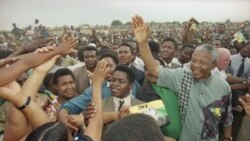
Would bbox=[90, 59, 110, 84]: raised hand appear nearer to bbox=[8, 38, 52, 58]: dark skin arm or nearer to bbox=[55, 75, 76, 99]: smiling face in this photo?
bbox=[8, 38, 52, 58]: dark skin arm

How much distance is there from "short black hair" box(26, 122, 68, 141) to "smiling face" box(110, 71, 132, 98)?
167 centimetres

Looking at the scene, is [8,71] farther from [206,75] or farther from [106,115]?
[206,75]

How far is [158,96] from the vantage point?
11.8 feet

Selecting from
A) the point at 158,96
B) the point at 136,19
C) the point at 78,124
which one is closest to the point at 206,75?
the point at 158,96

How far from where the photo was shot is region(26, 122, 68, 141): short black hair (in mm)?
1689

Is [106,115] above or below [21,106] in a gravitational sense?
below

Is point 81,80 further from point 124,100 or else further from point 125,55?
point 124,100

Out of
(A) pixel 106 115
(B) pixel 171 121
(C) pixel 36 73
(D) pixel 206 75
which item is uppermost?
(C) pixel 36 73

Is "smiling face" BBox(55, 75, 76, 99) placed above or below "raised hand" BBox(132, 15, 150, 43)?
below

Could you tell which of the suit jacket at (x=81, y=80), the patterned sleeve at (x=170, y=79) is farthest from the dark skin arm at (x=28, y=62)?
the suit jacket at (x=81, y=80)

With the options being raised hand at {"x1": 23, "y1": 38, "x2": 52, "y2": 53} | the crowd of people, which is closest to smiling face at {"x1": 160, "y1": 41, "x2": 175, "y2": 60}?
the crowd of people

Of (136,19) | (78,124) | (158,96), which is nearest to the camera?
(78,124)

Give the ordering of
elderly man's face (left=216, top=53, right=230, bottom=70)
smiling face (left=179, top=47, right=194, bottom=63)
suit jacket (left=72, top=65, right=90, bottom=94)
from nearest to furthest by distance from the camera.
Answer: suit jacket (left=72, top=65, right=90, bottom=94)
elderly man's face (left=216, top=53, right=230, bottom=70)
smiling face (left=179, top=47, right=194, bottom=63)

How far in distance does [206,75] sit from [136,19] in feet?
2.76
